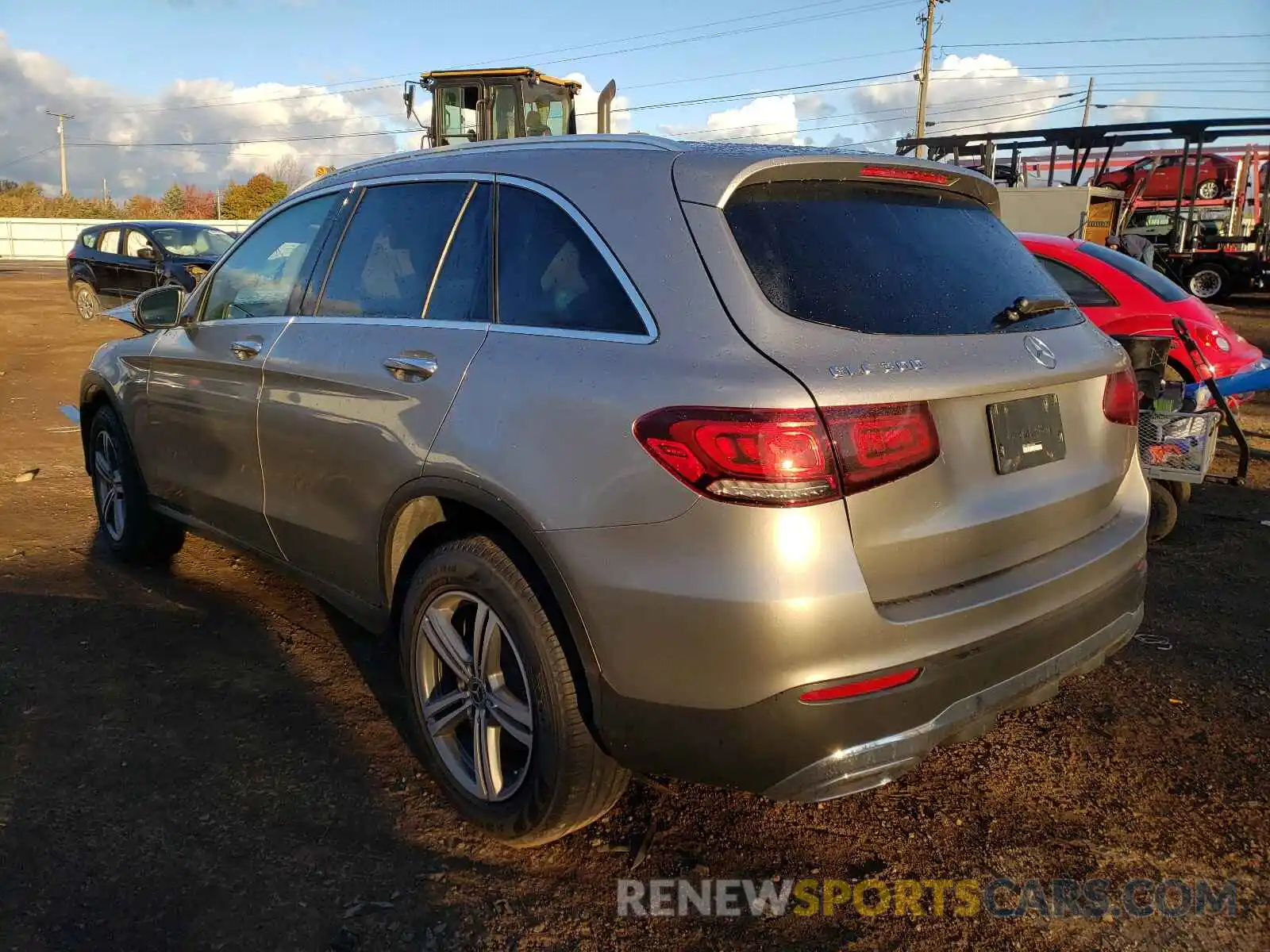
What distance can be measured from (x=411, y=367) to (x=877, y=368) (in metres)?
1.34

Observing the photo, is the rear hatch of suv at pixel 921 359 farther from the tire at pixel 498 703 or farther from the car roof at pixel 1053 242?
the car roof at pixel 1053 242

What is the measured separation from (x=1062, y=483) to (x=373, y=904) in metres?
2.03

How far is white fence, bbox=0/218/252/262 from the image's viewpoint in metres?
46.8

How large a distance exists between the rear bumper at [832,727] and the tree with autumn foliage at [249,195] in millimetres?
59770

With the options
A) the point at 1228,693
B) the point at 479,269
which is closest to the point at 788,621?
the point at 479,269

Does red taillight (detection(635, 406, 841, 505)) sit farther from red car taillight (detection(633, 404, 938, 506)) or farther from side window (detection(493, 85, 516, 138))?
side window (detection(493, 85, 516, 138))

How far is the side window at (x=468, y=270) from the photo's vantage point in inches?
112

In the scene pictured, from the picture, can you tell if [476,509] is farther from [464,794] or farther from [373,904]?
[373,904]

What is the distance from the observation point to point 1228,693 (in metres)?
3.59

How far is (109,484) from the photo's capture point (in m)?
4.96

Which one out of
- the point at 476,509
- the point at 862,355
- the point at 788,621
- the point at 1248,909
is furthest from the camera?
the point at 476,509

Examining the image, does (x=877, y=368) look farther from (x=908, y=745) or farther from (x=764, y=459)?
(x=908, y=745)

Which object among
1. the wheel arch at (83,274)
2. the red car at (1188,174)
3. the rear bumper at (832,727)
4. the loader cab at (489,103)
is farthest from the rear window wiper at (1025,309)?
the red car at (1188,174)

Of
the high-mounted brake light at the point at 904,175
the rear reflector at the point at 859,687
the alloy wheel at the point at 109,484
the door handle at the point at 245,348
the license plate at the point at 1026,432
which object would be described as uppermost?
the high-mounted brake light at the point at 904,175
